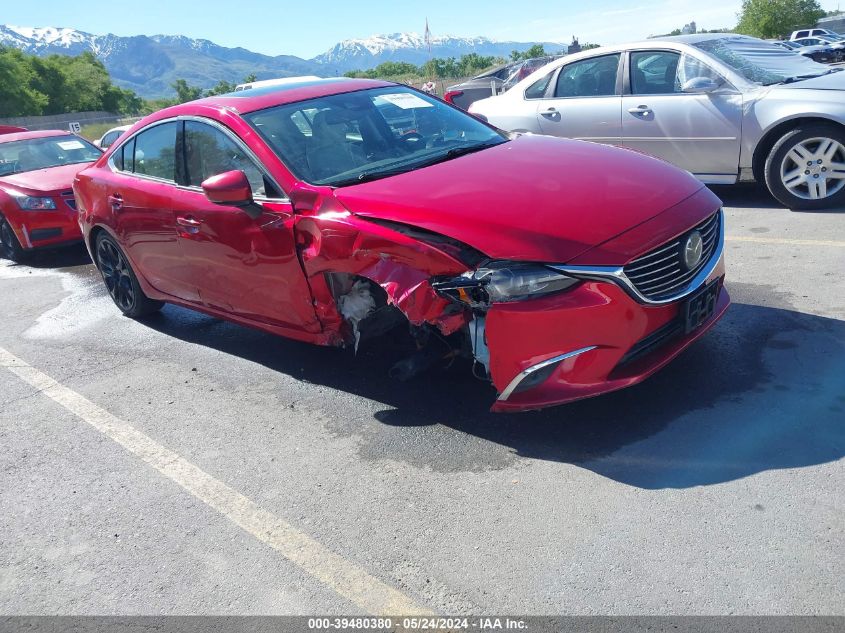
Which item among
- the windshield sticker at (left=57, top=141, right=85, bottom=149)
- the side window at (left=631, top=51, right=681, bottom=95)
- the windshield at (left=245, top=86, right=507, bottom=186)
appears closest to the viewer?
the windshield at (left=245, top=86, right=507, bottom=186)

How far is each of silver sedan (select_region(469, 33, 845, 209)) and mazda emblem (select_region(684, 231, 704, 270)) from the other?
342 centimetres

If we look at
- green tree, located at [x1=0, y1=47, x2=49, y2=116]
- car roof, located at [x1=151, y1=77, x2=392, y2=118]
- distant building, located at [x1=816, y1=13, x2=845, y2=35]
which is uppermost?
car roof, located at [x1=151, y1=77, x2=392, y2=118]

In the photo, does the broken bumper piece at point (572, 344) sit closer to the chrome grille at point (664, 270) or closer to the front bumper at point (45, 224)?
the chrome grille at point (664, 270)

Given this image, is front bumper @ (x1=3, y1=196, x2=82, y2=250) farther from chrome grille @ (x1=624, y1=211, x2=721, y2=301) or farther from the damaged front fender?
chrome grille @ (x1=624, y1=211, x2=721, y2=301)

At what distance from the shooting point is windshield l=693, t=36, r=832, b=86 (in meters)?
6.90

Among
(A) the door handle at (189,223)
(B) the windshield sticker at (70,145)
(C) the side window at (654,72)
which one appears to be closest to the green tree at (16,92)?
(B) the windshield sticker at (70,145)

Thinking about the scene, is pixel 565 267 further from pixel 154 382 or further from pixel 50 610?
pixel 154 382

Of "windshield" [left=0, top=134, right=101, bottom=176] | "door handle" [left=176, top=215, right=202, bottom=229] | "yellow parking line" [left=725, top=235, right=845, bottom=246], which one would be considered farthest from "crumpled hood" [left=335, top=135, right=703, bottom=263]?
"windshield" [left=0, top=134, right=101, bottom=176]

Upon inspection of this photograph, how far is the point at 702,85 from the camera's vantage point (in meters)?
6.77

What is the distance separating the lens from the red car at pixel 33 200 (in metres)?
8.44

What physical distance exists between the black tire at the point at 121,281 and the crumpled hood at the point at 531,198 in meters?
2.79

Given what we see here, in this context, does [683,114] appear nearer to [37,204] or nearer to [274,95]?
[274,95]

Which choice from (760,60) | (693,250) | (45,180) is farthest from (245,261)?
(45,180)

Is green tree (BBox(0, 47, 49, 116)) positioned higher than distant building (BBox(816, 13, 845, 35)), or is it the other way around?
green tree (BBox(0, 47, 49, 116))
